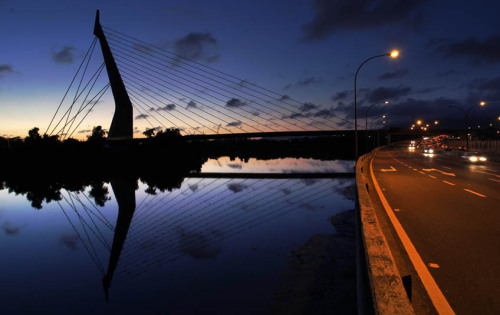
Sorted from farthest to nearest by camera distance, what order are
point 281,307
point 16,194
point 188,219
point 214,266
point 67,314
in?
1. point 16,194
2. point 188,219
3. point 214,266
4. point 67,314
5. point 281,307

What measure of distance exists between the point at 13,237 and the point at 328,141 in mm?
155991

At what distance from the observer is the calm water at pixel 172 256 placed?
29.6 ft

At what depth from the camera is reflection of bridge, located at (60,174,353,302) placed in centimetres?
1327

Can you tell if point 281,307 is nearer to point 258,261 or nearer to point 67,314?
point 258,261

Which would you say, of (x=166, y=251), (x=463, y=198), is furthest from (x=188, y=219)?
(x=463, y=198)

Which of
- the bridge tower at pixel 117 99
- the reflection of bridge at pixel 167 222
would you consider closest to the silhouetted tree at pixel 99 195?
the reflection of bridge at pixel 167 222

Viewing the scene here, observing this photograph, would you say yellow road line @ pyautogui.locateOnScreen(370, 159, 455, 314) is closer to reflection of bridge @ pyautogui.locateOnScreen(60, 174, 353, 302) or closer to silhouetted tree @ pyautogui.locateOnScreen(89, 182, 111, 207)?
reflection of bridge @ pyautogui.locateOnScreen(60, 174, 353, 302)

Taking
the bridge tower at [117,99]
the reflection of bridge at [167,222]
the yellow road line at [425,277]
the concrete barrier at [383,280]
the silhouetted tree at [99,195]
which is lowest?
the reflection of bridge at [167,222]

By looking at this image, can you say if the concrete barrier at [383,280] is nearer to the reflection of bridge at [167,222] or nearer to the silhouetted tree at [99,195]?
the reflection of bridge at [167,222]

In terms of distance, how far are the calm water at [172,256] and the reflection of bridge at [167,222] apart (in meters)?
0.08

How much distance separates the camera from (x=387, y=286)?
3480 millimetres

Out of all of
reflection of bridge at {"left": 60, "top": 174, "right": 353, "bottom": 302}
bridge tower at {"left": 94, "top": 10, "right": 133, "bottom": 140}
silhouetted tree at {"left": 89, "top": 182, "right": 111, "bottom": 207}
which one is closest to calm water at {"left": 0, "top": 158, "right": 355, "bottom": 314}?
reflection of bridge at {"left": 60, "top": 174, "right": 353, "bottom": 302}

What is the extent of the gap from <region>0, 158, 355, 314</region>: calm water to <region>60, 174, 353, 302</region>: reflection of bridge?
0.08m

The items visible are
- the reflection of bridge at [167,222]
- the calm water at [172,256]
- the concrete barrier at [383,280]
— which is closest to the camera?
the concrete barrier at [383,280]
